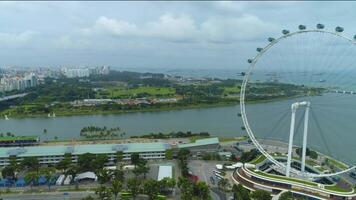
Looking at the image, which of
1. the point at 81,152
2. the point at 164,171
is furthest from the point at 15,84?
the point at 164,171

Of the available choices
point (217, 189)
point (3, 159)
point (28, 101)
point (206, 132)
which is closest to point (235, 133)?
point (206, 132)

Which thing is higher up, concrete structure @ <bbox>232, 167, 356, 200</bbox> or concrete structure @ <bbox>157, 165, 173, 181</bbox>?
concrete structure @ <bbox>232, 167, 356, 200</bbox>

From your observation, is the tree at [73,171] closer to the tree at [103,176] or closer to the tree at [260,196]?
the tree at [103,176]

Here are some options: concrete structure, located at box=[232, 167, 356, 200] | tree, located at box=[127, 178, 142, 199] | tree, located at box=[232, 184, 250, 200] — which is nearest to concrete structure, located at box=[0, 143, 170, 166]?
tree, located at box=[127, 178, 142, 199]

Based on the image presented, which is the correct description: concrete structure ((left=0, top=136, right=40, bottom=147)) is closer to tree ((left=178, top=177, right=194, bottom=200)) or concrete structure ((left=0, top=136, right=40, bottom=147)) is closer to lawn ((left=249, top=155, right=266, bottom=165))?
tree ((left=178, top=177, right=194, bottom=200))

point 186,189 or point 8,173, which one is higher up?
point 186,189

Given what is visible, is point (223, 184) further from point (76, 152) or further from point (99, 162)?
point (76, 152)

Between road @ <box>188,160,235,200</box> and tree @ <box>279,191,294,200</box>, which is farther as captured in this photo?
road @ <box>188,160,235,200</box>
